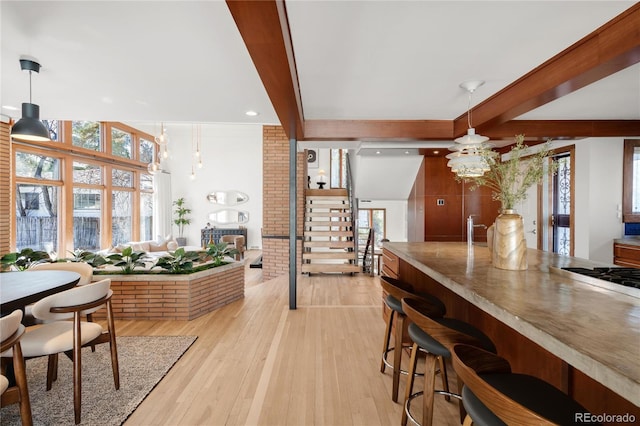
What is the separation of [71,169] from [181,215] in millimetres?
4529

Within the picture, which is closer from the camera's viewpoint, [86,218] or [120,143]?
[86,218]

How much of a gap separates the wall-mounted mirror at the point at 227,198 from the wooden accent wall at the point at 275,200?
18.6 ft

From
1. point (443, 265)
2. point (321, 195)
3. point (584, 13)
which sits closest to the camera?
point (584, 13)

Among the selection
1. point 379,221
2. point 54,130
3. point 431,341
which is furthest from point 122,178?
point 431,341

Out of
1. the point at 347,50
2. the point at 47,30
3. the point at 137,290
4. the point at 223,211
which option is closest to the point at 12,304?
the point at 47,30

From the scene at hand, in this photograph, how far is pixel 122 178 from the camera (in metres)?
9.70

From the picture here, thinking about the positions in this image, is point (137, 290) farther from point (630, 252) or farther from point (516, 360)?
point (630, 252)

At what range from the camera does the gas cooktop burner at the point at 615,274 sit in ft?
5.27

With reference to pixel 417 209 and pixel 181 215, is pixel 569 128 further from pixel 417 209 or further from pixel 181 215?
pixel 181 215

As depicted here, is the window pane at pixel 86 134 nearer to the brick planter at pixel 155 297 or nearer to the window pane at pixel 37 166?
the window pane at pixel 37 166

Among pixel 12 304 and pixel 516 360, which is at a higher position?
pixel 12 304

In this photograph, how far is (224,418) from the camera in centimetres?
210

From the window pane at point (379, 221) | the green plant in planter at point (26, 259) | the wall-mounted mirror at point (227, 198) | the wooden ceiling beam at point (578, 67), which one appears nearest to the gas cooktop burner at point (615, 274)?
the wooden ceiling beam at point (578, 67)

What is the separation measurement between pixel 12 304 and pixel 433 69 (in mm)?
3377
